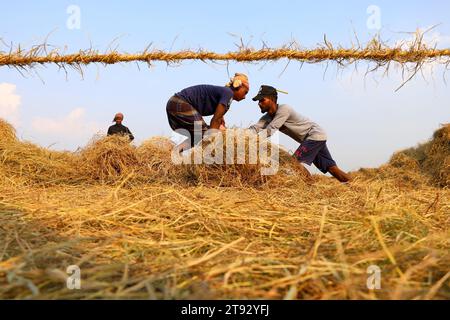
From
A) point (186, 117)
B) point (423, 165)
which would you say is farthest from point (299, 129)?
point (423, 165)

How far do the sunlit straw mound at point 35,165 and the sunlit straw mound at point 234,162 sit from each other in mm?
1346

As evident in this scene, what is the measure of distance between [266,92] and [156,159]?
138 centimetres

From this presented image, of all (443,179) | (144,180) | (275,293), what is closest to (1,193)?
(144,180)

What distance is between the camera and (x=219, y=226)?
74.7 inches

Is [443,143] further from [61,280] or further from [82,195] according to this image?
[61,280]

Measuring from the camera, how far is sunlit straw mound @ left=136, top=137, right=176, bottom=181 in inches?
Result: 170

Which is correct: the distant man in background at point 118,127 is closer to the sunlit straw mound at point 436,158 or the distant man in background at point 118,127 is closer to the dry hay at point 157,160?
the dry hay at point 157,160

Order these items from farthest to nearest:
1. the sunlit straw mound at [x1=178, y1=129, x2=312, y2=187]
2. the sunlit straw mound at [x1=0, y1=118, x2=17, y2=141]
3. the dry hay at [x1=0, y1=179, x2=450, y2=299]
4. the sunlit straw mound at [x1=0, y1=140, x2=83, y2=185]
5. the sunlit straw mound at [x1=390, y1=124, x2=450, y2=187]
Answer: the sunlit straw mound at [x1=0, y1=118, x2=17, y2=141] → the sunlit straw mound at [x1=390, y1=124, x2=450, y2=187] → the sunlit straw mound at [x1=0, y1=140, x2=83, y2=185] → the sunlit straw mound at [x1=178, y1=129, x2=312, y2=187] → the dry hay at [x1=0, y1=179, x2=450, y2=299]

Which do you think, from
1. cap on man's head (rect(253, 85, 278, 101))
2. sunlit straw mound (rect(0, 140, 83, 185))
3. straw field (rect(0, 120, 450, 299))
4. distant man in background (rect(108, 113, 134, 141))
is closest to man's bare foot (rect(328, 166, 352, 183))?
cap on man's head (rect(253, 85, 278, 101))

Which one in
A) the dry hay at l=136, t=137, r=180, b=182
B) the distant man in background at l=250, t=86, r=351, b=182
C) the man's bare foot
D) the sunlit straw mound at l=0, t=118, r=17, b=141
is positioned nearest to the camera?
the dry hay at l=136, t=137, r=180, b=182

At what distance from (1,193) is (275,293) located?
2455 mm

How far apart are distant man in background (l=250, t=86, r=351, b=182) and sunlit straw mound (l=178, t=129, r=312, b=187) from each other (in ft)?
2.29

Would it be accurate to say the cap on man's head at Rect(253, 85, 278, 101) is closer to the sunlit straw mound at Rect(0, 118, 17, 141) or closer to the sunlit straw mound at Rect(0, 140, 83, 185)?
the sunlit straw mound at Rect(0, 140, 83, 185)

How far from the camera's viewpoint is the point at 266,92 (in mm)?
4805
